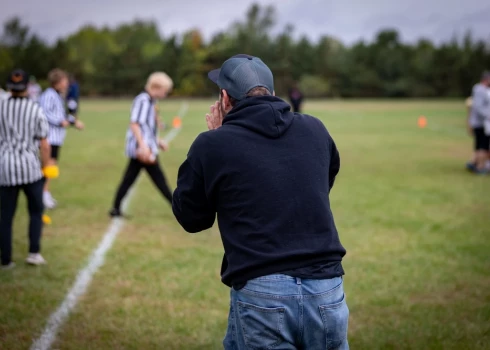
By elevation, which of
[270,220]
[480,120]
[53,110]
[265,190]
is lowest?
[480,120]

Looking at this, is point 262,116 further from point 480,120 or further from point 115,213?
point 480,120

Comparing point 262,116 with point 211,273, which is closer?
point 262,116

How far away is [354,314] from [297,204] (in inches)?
129

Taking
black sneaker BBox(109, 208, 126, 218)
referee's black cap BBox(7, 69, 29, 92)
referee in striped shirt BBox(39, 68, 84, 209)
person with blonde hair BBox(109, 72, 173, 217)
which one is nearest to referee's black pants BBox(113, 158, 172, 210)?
person with blonde hair BBox(109, 72, 173, 217)

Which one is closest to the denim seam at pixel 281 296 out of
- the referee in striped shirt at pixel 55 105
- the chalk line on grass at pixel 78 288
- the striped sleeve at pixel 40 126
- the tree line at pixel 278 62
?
the chalk line on grass at pixel 78 288

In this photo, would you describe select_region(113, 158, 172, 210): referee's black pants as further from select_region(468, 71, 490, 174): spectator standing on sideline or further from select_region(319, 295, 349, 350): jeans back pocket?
select_region(468, 71, 490, 174): spectator standing on sideline

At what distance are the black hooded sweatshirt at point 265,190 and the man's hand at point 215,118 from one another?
0.20m

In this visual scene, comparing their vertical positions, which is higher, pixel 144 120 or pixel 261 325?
pixel 144 120

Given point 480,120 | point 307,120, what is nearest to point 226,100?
point 307,120

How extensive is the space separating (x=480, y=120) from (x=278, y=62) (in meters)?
80.9

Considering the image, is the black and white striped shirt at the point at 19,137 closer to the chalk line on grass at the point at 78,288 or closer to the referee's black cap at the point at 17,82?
the referee's black cap at the point at 17,82

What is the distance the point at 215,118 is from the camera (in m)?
3.03

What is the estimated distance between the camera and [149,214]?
996 cm

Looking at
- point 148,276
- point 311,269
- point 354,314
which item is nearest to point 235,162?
point 311,269
